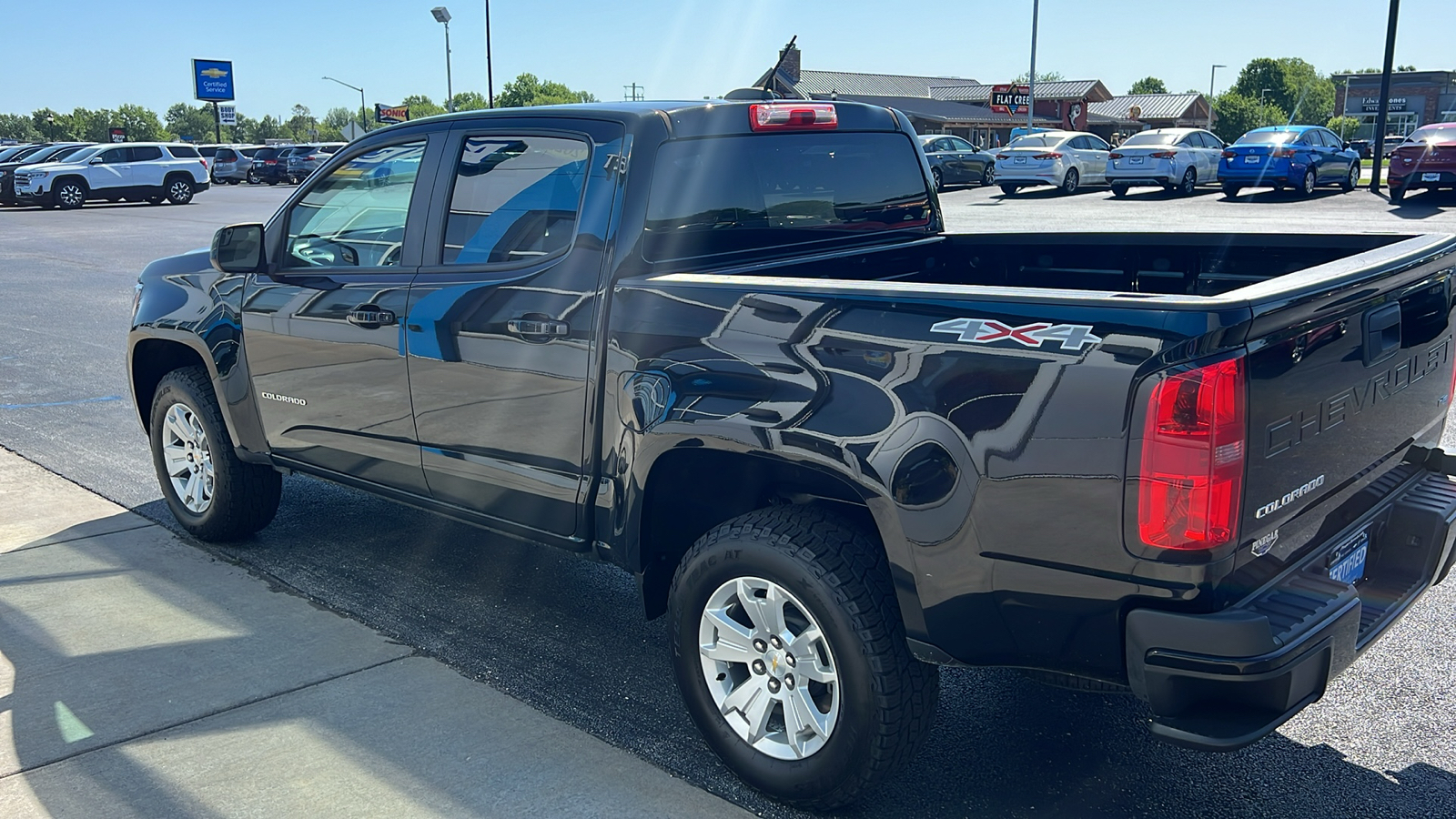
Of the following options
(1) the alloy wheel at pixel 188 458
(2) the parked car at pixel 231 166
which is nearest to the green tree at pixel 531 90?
(2) the parked car at pixel 231 166

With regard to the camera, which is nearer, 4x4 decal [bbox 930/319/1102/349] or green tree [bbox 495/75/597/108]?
4x4 decal [bbox 930/319/1102/349]

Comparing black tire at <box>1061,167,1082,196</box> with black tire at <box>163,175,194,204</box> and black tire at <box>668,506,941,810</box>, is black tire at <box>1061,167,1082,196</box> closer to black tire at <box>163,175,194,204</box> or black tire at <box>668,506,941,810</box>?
black tire at <box>163,175,194,204</box>

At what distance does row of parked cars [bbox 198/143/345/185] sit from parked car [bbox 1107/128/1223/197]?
31.0m

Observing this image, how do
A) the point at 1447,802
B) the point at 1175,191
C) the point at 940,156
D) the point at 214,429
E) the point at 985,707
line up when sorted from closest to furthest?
the point at 1447,802 < the point at 985,707 < the point at 214,429 < the point at 1175,191 < the point at 940,156

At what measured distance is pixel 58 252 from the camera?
2003 centimetres

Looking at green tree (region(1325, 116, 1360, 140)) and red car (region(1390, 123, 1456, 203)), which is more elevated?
green tree (region(1325, 116, 1360, 140))

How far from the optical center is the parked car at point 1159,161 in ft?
86.8

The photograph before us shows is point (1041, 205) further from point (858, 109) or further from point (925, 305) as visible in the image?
point (925, 305)

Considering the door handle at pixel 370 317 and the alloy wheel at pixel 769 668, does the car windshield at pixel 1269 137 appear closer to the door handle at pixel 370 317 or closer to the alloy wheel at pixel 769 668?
the door handle at pixel 370 317

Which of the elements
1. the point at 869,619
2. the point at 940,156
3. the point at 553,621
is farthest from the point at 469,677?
the point at 940,156

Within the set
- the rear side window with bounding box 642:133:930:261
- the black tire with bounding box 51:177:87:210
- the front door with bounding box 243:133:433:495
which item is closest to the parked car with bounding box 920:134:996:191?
the black tire with bounding box 51:177:87:210

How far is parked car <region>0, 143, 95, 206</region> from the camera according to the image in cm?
3303

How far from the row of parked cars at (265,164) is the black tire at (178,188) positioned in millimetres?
10457

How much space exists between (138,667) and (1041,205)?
78.0 ft
